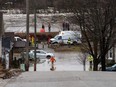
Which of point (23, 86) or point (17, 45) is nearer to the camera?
point (23, 86)

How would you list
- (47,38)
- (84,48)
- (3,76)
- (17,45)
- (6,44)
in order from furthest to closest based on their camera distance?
(47,38) → (17,45) → (84,48) → (6,44) → (3,76)

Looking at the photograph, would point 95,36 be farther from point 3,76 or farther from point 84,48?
point 3,76

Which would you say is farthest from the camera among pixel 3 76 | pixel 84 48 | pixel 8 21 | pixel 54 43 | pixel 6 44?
pixel 8 21

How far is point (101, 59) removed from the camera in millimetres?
38562

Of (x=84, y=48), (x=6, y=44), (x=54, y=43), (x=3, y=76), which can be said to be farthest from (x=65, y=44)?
(x=3, y=76)

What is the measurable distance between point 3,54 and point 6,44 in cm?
286

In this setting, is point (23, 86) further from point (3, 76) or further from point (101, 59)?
point (101, 59)

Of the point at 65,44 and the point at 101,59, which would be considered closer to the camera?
the point at 101,59

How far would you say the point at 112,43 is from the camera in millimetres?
38500

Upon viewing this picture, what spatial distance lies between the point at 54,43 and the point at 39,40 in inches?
206

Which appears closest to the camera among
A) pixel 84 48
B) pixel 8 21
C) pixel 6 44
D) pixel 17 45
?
pixel 6 44

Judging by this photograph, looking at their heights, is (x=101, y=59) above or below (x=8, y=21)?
below

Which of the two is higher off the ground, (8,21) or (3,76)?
(8,21)

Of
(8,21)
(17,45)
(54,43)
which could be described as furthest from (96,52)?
(8,21)
